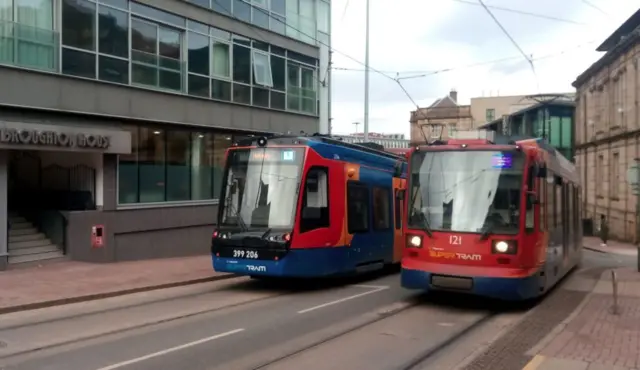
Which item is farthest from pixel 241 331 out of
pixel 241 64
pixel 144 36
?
pixel 241 64

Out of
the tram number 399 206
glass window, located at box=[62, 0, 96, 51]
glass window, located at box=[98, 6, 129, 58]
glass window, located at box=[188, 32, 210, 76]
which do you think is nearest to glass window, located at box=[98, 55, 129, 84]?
glass window, located at box=[98, 6, 129, 58]

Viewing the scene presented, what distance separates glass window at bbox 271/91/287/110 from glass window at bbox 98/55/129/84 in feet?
24.8

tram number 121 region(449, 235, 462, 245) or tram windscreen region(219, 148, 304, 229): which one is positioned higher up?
tram windscreen region(219, 148, 304, 229)

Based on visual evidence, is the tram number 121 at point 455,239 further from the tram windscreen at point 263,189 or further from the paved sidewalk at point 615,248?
the paved sidewalk at point 615,248

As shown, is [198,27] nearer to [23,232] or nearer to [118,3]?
[118,3]

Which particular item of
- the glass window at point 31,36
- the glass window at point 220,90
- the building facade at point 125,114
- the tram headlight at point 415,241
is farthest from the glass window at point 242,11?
the tram headlight at point 415,241

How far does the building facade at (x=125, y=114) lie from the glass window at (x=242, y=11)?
8 centimetres

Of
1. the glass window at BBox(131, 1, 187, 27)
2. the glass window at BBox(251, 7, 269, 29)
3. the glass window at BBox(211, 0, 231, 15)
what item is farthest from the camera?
the glass window at BBox(251, 7, 269, 29)

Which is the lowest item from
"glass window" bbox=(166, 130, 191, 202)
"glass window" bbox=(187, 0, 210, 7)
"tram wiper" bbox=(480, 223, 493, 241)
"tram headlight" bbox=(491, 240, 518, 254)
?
"tram headlight" bbox=(491, 240, 518, 254)

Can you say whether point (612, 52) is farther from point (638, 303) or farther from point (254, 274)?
point (254, 274)

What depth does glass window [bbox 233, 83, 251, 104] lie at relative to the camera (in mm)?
23578

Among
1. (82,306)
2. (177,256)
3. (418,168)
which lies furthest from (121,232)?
(418,168)

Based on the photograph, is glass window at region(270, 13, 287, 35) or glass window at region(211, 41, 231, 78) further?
glass window at region(270, 13, 287, 35)

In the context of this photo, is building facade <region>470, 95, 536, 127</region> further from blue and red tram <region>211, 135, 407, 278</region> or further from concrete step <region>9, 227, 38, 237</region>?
blue and red tram <region>211, 135, 407, 278</region>
